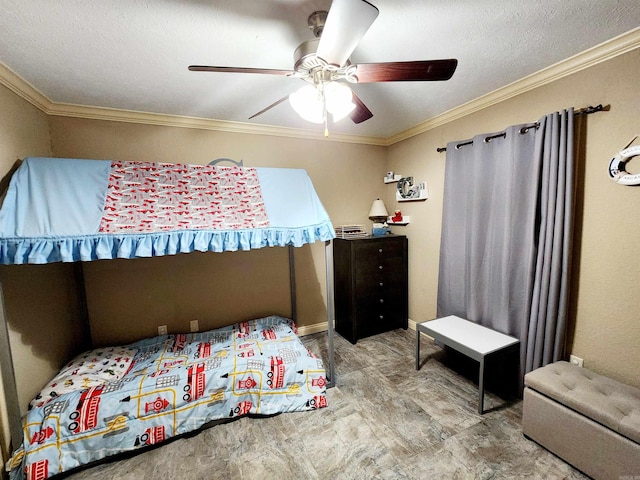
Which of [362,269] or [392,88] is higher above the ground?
[392,88]

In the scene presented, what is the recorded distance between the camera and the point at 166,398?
68.4 inches

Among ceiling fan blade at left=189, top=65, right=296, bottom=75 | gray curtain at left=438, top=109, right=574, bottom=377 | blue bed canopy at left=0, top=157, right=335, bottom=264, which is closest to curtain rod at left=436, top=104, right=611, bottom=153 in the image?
gray curtain at left=438, top=109, right=574, bottom=377

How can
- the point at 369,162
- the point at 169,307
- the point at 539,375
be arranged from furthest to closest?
1. the point at 369,162
2. the point at 169,307
3. the point at 539,375

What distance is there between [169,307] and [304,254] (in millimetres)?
1509

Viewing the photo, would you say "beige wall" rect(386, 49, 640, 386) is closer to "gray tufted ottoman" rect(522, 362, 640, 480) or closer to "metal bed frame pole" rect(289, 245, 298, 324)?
"gray tufted ottoman" rect(522, 362, 640, 480)

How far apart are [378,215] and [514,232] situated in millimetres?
1503

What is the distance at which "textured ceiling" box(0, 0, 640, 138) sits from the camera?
1222 mm

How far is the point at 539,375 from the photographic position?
1.60 metres

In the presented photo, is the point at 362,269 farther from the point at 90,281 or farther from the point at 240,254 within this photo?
the point at 90,281

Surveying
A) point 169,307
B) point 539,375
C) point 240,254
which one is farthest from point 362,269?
point 169,307

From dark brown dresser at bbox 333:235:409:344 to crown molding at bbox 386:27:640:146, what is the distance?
1.41 meters

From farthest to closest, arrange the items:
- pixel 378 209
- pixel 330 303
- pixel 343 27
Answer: pixel 378 209
pixel 330 303
pixel 343 27

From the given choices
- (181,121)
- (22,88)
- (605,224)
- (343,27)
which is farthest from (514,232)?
(22,88)

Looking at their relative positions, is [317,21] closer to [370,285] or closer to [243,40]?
[243,40]
